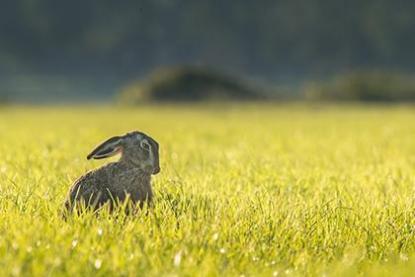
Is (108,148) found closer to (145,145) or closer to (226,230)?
(145,145)

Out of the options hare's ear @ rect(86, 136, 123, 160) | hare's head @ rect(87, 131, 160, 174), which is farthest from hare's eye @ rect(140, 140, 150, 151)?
hare's ear @ rect(86, 136, 123, 160)

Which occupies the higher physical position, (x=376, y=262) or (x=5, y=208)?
(x=5, y=208)

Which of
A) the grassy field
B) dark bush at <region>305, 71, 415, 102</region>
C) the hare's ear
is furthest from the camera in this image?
dark bush at <region>305, 71, 415, 102</region>

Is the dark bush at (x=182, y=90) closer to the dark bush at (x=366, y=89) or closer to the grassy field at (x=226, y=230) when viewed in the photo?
the dark bush at (x=366, y=89)

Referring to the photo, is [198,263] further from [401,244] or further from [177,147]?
[177,147]

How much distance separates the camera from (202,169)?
34.2 ft

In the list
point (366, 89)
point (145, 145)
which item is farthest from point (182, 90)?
point (145, 145)

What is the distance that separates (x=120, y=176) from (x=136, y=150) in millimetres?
250

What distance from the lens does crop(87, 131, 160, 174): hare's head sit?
608 centimetres

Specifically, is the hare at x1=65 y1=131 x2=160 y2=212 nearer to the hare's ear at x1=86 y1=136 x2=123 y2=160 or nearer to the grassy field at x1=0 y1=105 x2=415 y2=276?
the hare's ear at x1=86 y1=136 x2=123 y2=160

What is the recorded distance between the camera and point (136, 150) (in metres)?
6.14

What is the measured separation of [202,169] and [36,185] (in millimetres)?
3339

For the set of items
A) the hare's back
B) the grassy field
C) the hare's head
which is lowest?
the grassy field

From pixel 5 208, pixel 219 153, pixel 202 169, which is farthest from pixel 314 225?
pixel 219 153
